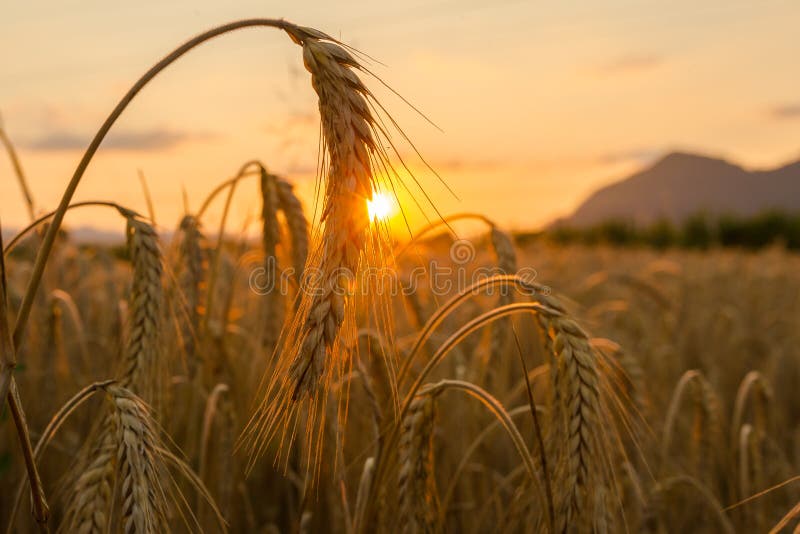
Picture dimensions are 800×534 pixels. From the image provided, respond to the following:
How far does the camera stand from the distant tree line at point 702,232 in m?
22.6

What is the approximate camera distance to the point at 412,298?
2523 mm

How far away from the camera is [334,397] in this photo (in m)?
1.94

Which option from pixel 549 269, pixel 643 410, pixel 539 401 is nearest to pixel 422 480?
pixel 643 410

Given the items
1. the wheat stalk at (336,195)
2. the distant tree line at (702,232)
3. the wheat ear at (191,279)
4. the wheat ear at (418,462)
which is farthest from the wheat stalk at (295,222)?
the distant tree line at (702,232)

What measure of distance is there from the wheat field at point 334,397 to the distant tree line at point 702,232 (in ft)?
65.1

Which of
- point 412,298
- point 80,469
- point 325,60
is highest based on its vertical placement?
point 325,60

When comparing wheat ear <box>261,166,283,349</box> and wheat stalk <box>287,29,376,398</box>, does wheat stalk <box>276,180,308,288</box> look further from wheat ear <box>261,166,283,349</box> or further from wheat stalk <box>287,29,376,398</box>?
wheat stalk <box>287,29,376,398</box>

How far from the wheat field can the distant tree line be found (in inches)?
781

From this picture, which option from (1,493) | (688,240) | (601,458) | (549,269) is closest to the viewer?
(601,458)

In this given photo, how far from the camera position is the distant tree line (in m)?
22.6

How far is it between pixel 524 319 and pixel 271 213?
8.60ft

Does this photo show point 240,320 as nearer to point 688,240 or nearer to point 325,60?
point 325,60

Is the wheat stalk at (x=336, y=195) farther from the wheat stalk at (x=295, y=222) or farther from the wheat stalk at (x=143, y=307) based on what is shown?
the wheat stalk at (x=295, y=222)

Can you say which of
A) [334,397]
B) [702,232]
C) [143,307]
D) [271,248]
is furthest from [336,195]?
[702,232]
